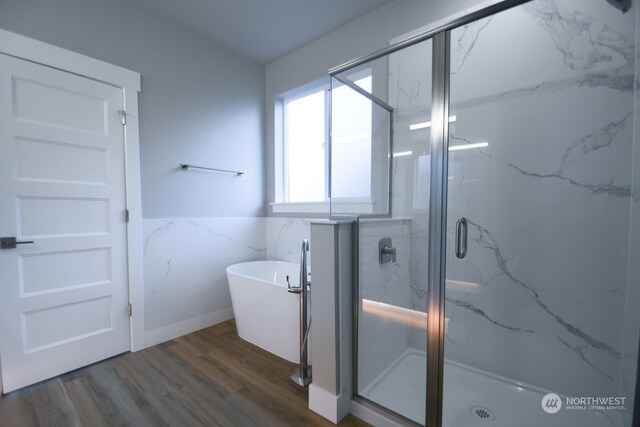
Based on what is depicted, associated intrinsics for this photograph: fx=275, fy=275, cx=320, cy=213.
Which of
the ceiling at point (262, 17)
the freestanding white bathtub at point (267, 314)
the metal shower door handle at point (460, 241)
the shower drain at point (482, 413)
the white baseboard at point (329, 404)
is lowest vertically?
the shower drain at point (482, 413)

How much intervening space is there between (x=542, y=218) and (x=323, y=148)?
1874 mm

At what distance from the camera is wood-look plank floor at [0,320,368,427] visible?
1.43m

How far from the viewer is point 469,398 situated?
1541 mm

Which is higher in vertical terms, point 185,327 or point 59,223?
point 59,223

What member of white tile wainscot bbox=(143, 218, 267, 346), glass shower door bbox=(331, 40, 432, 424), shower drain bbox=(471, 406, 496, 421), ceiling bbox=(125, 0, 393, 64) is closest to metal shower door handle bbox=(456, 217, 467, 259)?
glass shower door bbox=(331, 40, 432, 424)

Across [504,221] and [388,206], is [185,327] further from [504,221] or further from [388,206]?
[504,221]

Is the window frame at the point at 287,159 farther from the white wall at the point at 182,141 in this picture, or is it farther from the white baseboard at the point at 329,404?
the white baseboard at the point at 329,404

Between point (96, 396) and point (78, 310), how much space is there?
597 mm

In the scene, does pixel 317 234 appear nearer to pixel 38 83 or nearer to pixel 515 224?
pixel 515 224

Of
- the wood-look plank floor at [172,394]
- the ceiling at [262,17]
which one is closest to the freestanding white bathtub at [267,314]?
the wood-look plank floor at [172,394]

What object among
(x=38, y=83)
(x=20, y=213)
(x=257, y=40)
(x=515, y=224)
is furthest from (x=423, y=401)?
(x=257, y=40)

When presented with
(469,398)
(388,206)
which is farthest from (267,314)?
(469,398)

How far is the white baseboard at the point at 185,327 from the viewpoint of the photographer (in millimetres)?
2227

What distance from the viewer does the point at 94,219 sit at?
1.94m
